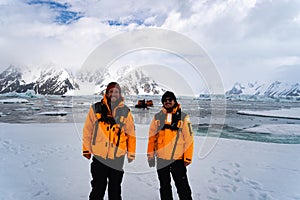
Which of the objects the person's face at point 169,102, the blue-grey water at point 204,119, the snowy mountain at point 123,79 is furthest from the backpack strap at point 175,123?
the blue-grey water at point 204,119

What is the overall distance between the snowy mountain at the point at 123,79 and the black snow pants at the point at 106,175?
3.84 ft

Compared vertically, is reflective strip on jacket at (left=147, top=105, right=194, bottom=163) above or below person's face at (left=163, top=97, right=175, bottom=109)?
below

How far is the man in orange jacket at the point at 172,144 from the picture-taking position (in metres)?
2.46


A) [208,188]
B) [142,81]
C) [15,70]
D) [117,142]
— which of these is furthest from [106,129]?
[15,70]

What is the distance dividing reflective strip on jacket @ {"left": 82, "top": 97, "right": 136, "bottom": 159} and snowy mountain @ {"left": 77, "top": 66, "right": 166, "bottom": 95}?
889 mm

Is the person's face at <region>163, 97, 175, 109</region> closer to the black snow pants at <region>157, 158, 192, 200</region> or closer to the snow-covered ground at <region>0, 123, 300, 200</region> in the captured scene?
the black snow pants at <region>157, 158, 192, 200</region>

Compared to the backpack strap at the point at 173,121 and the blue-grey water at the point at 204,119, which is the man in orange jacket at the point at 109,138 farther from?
the blue-grey water at the point at 204,119

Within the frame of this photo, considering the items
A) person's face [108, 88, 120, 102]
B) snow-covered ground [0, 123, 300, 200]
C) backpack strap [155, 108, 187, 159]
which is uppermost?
person's face [108, 88, 120, 102]

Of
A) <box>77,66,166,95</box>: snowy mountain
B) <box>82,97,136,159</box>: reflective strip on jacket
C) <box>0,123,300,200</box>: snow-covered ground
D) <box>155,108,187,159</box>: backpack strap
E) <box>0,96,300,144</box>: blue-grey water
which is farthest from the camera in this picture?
<box>0,96,300,144</box>: blue-grey water

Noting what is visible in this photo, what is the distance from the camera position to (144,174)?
13.1 ft

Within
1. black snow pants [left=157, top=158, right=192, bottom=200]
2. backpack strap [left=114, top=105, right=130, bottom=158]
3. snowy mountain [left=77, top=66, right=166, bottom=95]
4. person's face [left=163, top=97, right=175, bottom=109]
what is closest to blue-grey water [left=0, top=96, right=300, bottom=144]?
snowy mountain [left=77, top=66, right=166, bottom=95]

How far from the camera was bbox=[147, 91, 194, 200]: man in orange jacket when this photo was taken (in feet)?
8.09

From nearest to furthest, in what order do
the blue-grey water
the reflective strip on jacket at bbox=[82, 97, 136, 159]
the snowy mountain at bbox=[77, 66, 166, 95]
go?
the reflective strip on jacket at bbox=[82, 97, 136, 159], the snowy mountain at bbox=[77, 66, 166, 95], the blue-grey water

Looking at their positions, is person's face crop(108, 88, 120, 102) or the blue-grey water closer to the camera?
person's face crop(108, 88, 120, 102)
